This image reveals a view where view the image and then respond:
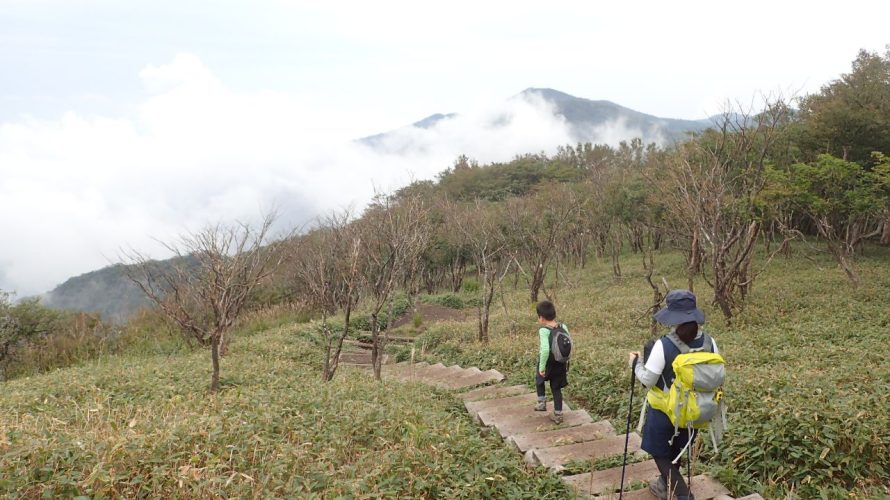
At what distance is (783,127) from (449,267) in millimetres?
17250

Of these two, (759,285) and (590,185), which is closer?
(759,285)

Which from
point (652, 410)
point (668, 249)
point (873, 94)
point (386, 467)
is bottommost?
point (668, 249)

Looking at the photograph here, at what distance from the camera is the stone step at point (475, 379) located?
8.95 meters

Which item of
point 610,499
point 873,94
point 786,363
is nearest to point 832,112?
point 873,94

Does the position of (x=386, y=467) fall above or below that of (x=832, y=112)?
below

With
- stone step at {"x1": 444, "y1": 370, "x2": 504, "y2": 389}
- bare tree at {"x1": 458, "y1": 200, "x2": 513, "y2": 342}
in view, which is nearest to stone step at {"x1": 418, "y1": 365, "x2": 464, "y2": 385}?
stone step at {"x1": 444, "y1": 370, "x2": 504, "y2": 389}

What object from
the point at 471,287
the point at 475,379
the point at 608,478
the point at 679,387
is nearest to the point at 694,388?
the point at 679,387

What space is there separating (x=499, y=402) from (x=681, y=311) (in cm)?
390

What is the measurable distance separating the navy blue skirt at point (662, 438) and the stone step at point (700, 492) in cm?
61

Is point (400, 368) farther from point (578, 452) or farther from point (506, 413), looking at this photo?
point (578, 452)

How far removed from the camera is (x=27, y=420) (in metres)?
5.24

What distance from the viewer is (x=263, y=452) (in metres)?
4.58

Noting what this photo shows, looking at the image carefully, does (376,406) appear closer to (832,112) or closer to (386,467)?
(386,467)

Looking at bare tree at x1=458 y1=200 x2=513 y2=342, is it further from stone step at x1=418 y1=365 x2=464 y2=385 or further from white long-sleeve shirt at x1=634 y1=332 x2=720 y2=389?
white long-sleeve shirt at x1=634 y1=332 x2=720 y2=389
